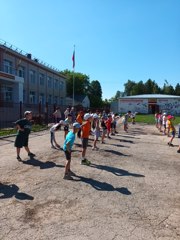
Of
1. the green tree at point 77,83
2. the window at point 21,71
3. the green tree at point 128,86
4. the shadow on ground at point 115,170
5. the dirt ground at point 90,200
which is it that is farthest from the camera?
the green tree at point 128,86

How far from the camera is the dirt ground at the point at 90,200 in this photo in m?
4.36

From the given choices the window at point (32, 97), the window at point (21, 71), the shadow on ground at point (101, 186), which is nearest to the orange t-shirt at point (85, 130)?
the shadow on ground at point (101, 186)

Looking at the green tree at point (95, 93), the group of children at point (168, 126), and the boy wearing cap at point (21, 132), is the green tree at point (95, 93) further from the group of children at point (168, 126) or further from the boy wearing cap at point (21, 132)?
the boy wearing cap at point (21, 132)

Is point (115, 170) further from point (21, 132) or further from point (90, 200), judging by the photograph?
point (21, 132)

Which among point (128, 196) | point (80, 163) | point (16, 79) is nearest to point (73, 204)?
point (128, 196)

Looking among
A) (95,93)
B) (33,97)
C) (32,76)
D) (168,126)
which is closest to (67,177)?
(168,126)

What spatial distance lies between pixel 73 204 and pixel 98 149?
20.5 ft

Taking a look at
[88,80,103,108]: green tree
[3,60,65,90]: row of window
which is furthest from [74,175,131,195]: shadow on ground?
[88,80,103,108]: green tree

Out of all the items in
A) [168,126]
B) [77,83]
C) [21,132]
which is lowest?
[168,126]

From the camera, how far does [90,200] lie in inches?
223

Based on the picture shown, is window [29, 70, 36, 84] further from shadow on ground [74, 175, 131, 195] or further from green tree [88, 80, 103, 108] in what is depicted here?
green tree [88, 80, 103, 108]

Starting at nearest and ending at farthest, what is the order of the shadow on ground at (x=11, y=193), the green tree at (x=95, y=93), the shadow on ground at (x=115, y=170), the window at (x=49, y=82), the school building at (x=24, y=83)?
the shadow on ground at (x=11, y=193) → the shadow on ground at (x=115, y=170) → the school building at (x=24, y=83) → the window at (x=49, y=82) → the green tree at (x=95, y=93)

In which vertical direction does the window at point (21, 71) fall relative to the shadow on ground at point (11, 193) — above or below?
above

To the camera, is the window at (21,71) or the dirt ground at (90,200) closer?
the dirt ground at (90,200)
